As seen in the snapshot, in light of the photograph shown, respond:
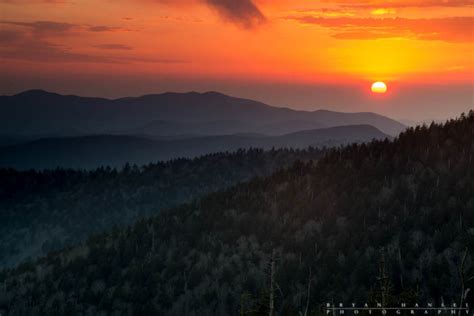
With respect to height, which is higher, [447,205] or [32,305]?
[447,205]

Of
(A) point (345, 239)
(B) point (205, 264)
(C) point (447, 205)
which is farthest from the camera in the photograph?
(B) point (205, 264)

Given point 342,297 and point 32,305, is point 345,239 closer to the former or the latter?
point 342,297

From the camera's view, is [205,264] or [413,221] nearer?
[413,221]

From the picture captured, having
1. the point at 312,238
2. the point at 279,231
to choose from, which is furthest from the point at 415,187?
the point at 279,231

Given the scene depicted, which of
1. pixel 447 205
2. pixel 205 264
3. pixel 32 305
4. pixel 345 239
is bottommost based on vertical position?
pixel 32 305

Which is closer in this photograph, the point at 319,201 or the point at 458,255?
the point at 458,255

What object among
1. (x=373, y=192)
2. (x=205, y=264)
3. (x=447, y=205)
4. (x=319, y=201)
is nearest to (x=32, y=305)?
(x=205, y=264)

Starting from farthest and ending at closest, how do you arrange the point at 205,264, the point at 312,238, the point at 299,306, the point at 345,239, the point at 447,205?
the point at 205,264, the point at 312,238, the point at 345,239, the point at 447,205, the point at 299,306

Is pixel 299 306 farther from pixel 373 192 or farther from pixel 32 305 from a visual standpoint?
pixel 32 305

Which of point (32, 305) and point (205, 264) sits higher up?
point (205, 264)
